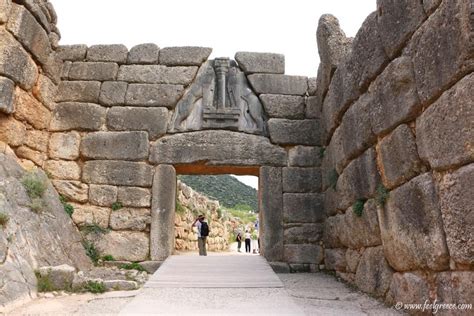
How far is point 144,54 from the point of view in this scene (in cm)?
670

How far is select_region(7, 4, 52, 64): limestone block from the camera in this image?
17.1ft

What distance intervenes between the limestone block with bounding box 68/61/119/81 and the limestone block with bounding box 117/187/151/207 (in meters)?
2.00

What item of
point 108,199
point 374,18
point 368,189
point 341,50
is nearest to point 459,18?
point 374,18

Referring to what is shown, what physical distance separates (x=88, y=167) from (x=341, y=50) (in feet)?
14.0

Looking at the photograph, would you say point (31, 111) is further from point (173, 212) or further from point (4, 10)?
point (173, 212)

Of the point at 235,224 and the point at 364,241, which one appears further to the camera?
the point at 235,224

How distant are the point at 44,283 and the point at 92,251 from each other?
1789 millimetres

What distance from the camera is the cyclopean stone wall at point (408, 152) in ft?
8.03

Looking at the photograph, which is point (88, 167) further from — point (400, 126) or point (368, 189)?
point (400, 126)

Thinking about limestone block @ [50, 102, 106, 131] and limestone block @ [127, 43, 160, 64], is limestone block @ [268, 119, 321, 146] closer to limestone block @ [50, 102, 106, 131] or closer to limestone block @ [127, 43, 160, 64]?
limestone block @ [127, 43, 160, 64]

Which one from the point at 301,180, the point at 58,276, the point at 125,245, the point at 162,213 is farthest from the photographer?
the point at 301,180

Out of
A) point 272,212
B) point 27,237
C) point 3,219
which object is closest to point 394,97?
point 272,212

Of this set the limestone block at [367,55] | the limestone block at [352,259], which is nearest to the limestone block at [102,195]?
the limestone block at [352,259]

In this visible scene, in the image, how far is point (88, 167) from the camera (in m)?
6.14
